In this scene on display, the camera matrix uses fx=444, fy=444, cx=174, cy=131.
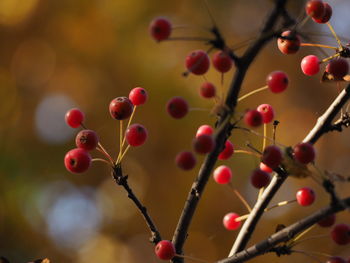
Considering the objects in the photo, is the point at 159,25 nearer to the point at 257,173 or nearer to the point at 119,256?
the point at 257,173

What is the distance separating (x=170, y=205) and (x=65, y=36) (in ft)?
14.5

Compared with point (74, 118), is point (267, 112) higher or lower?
lower

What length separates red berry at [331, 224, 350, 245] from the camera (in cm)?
168

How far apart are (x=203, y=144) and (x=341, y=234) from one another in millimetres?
729

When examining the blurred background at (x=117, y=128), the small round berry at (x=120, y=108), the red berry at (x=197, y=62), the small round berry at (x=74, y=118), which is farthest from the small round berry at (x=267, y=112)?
the blurred background at (x=117, y=128)

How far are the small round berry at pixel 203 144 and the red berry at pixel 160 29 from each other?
404 mm

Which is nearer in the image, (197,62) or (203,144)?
(203,144)

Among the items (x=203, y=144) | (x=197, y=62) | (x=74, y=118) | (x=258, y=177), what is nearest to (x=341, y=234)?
(x=258, y=177)

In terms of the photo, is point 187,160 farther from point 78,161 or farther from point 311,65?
point 311,65

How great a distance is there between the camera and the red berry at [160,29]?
1.54 meters

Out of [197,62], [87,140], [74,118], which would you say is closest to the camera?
[197,62]

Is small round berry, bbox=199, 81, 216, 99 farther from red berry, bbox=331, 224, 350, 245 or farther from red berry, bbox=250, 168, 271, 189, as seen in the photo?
red berry, bbox=331, 224, 350, 245

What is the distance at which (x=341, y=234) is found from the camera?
5.53ft

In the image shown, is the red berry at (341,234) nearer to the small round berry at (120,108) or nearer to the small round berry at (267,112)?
the small round berry at (267,112)
